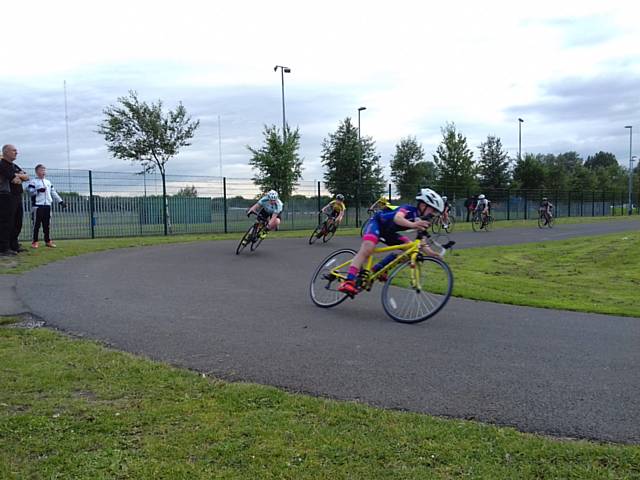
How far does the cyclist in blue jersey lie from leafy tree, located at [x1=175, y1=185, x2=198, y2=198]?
18.7 meters

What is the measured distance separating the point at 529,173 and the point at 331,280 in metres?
54.6

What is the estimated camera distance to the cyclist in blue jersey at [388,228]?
22.1 ft

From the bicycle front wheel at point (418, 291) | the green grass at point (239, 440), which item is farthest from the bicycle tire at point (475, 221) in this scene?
the green grass at point (239, 440)

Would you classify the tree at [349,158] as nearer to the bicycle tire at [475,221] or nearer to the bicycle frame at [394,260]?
the bicycle tire at [475,221]

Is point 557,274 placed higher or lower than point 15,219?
lower

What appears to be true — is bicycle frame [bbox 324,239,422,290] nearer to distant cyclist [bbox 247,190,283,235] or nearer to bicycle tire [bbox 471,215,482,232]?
distant cyclist [bbox 247,190,283,235]

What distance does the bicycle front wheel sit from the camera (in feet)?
22.2

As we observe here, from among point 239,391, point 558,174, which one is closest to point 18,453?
point 239,391

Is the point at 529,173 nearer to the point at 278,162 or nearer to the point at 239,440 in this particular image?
the point at 278,162

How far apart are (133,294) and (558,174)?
65.6 m

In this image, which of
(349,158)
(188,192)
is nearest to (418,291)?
(188,192)

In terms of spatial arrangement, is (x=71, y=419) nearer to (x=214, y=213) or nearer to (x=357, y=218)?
(x=214, y=213)

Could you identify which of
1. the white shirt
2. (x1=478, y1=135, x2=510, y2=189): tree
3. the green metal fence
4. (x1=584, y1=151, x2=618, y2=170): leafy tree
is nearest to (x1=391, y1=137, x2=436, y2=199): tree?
(x1=478, y1=135, x2=510, y2=189): tree

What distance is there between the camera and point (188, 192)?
82.0ft
